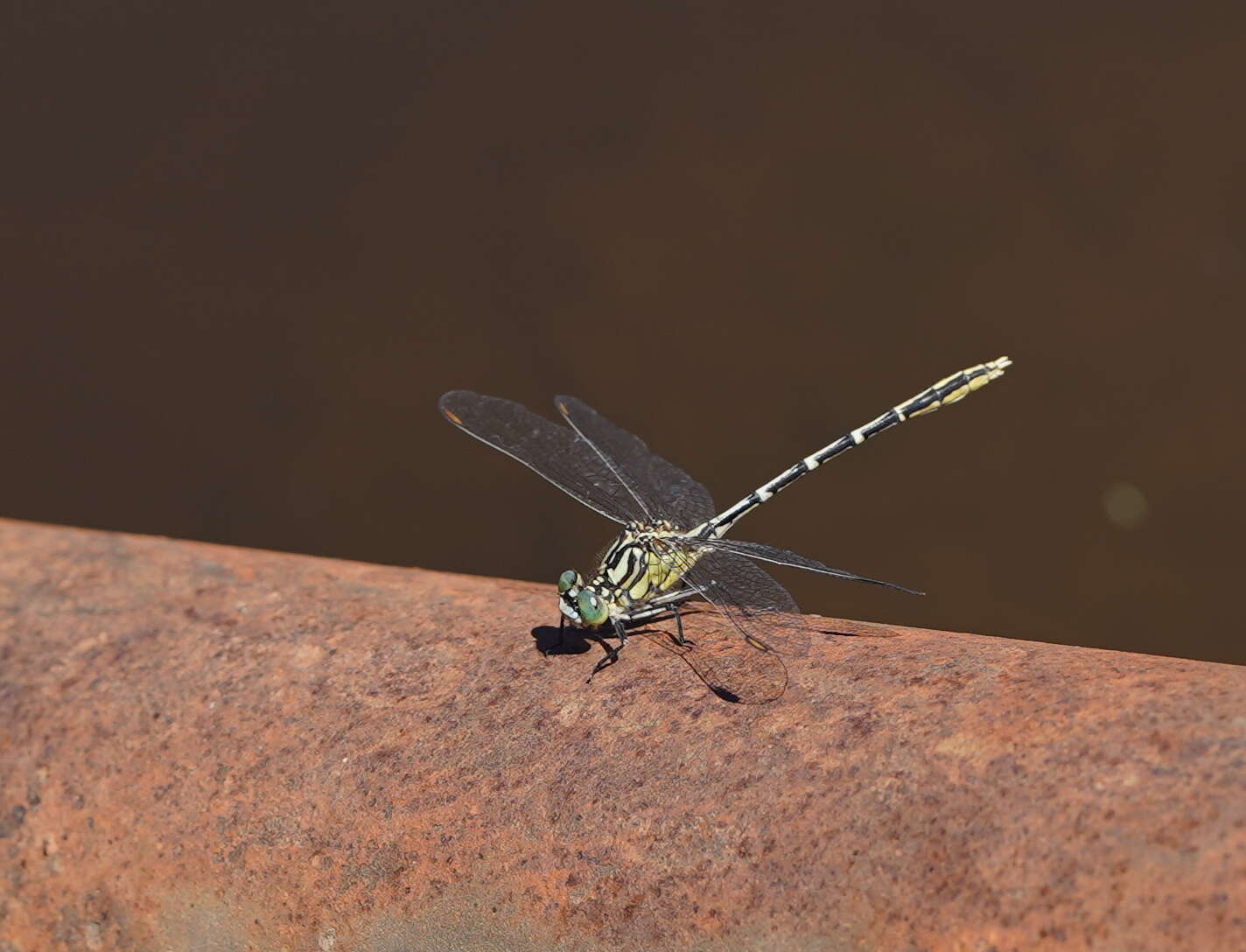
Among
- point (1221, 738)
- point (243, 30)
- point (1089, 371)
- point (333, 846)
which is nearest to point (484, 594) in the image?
point (333, 846)

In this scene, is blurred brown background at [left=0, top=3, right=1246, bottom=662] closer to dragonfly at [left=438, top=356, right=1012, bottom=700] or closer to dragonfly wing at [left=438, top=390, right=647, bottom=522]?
dragonfly at [left=438, top=356, right=1012, bottom=700]

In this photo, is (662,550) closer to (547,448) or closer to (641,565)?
(641,565)

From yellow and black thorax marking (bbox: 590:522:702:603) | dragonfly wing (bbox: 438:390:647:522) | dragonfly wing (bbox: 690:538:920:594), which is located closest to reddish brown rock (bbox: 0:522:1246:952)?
yellow and black thorax marking (bbox: 590:522:702:603)

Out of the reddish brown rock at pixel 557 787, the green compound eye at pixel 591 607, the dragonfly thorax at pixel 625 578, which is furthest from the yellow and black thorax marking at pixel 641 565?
the reddish brown rock at pixel 557 787

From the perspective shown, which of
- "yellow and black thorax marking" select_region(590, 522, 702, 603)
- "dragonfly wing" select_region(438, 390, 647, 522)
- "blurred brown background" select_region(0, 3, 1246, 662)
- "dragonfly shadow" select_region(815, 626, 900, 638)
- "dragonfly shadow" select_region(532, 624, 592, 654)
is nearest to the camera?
"dragonfly shadow" select_region(815, 626, 900, 638)

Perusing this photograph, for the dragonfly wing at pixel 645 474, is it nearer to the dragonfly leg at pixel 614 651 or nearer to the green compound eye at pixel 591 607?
the green compound eye at pixel 591 607
